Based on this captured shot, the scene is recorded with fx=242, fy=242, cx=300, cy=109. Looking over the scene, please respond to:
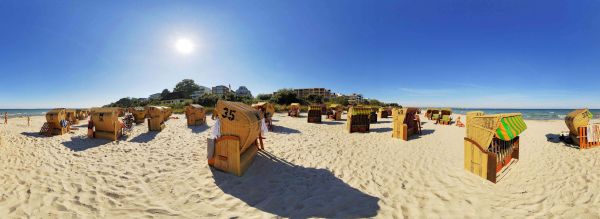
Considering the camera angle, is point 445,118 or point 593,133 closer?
point 593,133

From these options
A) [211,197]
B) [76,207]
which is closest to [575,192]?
[211,197]

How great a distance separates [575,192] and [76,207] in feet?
33.8

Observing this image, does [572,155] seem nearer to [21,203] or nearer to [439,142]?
[439,142]

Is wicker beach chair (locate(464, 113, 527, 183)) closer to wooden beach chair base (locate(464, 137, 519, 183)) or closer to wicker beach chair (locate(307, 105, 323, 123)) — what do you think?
wooden beach chair base (locate(464, 137, 519, 183))

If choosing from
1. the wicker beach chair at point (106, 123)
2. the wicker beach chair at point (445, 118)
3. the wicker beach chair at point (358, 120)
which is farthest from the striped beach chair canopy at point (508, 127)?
the wicker beach chair at point (106, 123)

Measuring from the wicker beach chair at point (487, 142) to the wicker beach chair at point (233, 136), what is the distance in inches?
227

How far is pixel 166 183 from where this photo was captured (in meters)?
5.70

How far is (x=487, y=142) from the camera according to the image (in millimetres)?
6145

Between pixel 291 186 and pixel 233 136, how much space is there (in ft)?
6.11

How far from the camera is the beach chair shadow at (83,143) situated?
9.56m

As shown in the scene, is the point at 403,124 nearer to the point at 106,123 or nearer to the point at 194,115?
the point at 194,115

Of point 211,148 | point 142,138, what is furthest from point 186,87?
point 211,148

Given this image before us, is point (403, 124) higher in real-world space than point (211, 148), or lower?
higher

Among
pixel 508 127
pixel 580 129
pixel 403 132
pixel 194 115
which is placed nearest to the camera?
pixel 508 127
